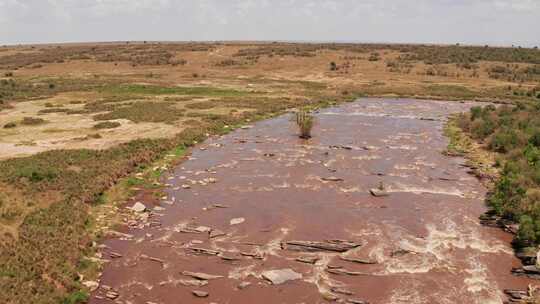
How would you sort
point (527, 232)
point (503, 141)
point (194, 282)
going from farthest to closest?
point (503, 141) → point (527, 232) → point (194, 282)

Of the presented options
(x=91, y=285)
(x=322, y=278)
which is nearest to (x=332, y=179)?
(x=322, y=278)

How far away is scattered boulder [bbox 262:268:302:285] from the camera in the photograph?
13.3 meters

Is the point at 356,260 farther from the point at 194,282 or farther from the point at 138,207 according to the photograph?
the point at 138,207

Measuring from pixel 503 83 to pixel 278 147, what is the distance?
41.3 m

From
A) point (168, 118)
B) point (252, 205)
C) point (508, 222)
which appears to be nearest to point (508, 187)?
point (508, 222)

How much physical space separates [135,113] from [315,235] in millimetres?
25672

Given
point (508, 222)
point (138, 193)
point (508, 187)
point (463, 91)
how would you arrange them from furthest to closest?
point (463, 91) → point (138, 193) → point (508, 187) → point (508, 222)

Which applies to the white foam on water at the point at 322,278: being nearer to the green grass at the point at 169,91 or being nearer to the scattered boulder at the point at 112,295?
the scattered boulder at the point at 112,295

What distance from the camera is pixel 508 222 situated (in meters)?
16.9

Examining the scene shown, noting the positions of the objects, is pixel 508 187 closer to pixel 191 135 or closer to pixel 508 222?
pixel 508 222

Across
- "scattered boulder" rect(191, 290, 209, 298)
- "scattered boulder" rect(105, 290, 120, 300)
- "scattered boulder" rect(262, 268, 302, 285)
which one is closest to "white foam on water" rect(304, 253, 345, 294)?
"scattered boulder" rect(262, 268, 302, 285)

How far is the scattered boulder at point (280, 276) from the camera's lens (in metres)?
13.3

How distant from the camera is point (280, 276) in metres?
13.5

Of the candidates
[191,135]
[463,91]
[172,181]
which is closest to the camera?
[172,181]
